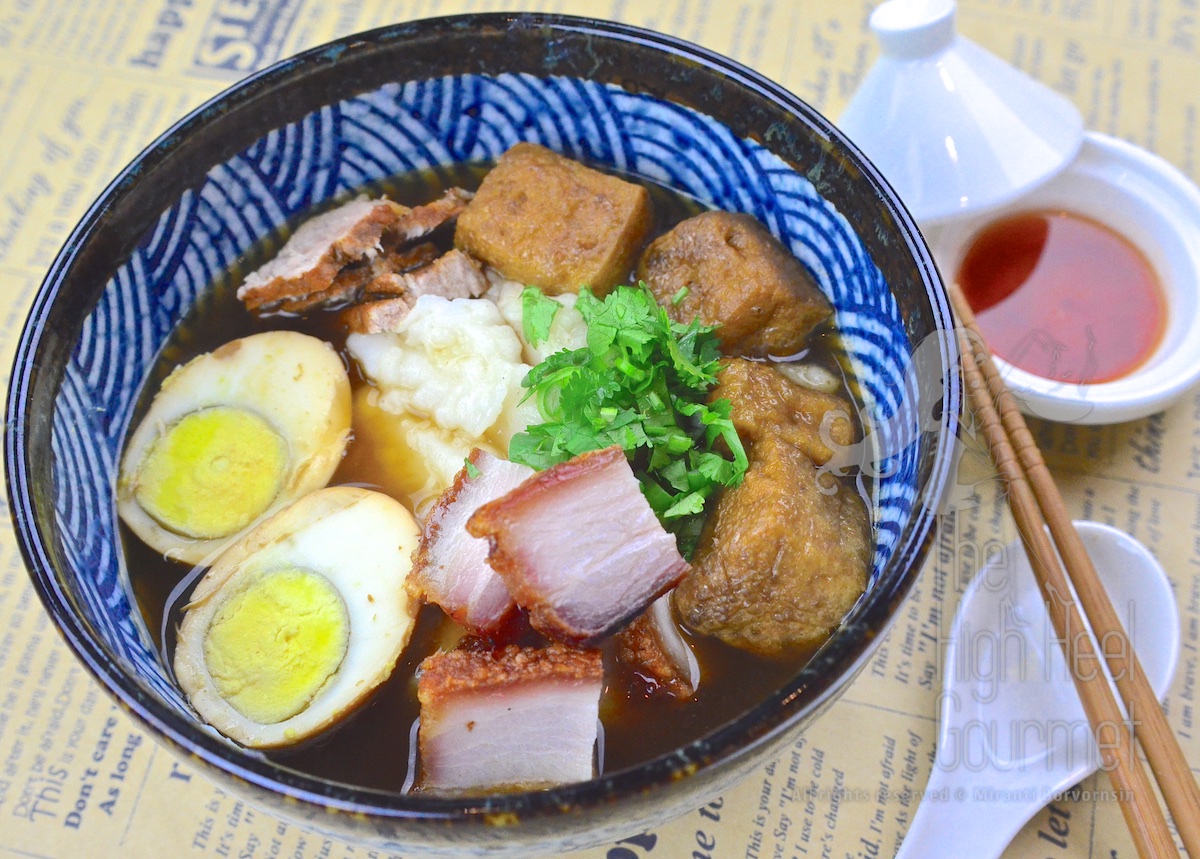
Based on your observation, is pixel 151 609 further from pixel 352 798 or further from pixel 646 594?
pixel 646 594

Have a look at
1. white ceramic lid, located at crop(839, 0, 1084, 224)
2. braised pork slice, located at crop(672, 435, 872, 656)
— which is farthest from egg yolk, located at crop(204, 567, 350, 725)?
white ceramic lid, located at crop(839, 0, 1084, 224)

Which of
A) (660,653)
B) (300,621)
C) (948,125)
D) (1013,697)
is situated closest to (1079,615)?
(1013,697)

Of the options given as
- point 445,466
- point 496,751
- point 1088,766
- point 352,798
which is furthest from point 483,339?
point 1088,766

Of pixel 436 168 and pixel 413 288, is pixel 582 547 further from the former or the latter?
pixel 436 168

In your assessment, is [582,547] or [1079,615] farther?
[1079,615]

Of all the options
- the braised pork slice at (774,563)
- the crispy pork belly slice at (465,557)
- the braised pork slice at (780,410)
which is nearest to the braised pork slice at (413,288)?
the crispy pork belly slice at (465,557)

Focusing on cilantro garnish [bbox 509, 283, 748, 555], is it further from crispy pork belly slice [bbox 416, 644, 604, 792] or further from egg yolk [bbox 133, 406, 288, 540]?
egg yolk [bbox 133, 406, 288, 540]
